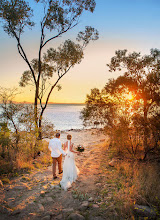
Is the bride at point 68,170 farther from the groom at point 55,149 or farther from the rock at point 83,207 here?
the rock at point 83,207

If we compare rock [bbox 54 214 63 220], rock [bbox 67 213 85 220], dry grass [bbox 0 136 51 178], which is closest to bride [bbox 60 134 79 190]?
rock [bbox 54 214 63 220]

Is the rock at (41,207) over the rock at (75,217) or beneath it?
beneath

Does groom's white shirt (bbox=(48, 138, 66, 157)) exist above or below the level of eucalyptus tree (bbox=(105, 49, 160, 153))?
below

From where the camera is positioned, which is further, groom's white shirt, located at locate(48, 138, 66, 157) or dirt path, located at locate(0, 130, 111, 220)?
groom's white shirt, located at locate(48, 138, 66, 157)

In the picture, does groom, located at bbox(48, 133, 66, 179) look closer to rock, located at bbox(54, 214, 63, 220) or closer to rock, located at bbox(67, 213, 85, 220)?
rock, located at bbox(54, 214, 63, 220)

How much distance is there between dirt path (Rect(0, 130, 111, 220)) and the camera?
5.36 metres

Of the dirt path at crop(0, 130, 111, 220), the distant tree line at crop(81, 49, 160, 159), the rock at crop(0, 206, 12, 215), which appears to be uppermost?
the distant tree line at crop(81, 49, 160, 159)

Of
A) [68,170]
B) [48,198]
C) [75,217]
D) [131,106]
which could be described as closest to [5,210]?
[48,198]

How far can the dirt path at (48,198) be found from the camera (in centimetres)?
536

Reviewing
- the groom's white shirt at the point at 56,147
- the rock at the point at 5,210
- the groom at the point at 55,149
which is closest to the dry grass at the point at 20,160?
the groom at the point at 55,149

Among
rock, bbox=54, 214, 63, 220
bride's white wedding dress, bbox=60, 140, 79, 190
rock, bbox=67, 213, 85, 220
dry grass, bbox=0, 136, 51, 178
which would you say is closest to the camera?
rock, bbox=67, 213, 85, 220

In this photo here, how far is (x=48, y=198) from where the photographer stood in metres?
6.41

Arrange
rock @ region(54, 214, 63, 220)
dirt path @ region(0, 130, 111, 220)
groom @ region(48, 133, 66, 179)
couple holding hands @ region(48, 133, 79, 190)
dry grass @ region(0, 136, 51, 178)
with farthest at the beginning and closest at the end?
dry grass @ region(0, 136, 51, 178)
groom @ region(48, 133, 66, 179)
couple holding hands @ region(48, 133, 79, 190)
dirt path @ region(0, 130, 111, 220)
rock @ region(54, 214, 63, 220)

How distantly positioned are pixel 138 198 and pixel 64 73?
38.2ft
